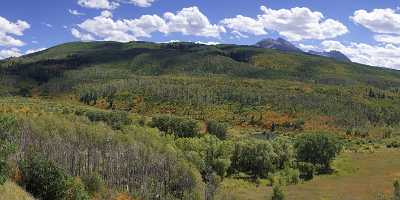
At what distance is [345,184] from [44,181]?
252 ft

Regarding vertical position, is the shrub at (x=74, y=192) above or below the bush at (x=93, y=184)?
above

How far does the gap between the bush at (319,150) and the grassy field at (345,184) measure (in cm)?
396

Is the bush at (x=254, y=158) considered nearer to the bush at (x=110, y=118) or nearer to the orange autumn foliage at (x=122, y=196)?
the bush at (x=110, y=118)

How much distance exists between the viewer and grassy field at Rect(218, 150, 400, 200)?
10238cm

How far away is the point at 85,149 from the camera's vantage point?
3915 inches

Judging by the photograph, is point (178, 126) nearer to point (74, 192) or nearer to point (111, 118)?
point (111, 118)

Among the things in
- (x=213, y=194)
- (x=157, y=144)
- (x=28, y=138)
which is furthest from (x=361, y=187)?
(x=28, y=138)

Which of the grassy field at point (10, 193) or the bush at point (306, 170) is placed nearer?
the grassy field at point (10, 193)

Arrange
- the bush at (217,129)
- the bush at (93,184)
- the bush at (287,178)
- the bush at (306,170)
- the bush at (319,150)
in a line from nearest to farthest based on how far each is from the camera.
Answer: the bush at (93,184), the bush at (287,178), the bush at (306,170), the bush at (319,150), the bush at (217,129)

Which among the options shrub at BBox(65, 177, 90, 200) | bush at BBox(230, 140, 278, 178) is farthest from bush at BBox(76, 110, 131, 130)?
shrub at BBox(65, 177, 90, 200)

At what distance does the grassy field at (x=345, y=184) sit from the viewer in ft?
336

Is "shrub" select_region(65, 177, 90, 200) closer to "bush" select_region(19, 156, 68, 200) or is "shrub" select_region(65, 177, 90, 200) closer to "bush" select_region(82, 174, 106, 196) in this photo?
"bush" select_region(19, 156, 68, 200)

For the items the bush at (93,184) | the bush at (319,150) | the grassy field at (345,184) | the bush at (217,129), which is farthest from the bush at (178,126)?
the bush at (93,184)

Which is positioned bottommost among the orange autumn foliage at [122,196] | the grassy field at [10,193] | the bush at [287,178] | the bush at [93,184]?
the bush at [287,178]
